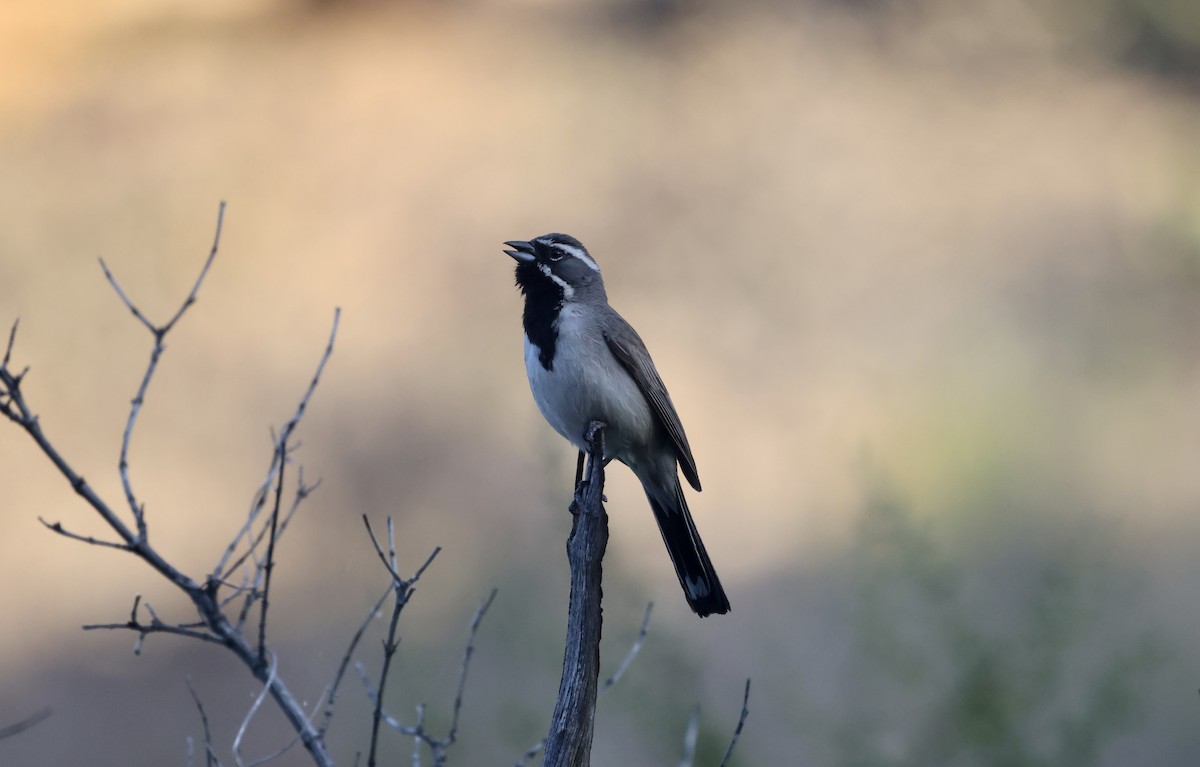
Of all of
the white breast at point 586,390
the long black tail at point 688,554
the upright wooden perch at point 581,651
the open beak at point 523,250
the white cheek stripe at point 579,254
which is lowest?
the upright wooden perch at point 581,651

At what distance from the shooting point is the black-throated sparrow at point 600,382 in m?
5.29

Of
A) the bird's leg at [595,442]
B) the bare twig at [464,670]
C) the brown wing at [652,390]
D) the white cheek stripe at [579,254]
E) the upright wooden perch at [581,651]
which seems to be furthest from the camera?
the white cheek stripe at [579,254]

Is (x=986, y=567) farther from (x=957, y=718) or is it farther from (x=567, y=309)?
(x=567, y=309)

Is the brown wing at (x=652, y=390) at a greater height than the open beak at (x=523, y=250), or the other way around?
the open beak at (x=523, y=250)

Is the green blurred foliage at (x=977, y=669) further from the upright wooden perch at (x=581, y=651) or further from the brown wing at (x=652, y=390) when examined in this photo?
the upright wooden perch at (x=581, y=651)

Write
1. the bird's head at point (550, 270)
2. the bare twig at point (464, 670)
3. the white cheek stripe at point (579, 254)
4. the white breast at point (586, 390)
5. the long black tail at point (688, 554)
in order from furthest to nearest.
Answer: the white cheek stripe at point (579, 254) < the bird's head at point (550, 270) < the white breast at point (586, 390) < the long black tail at point (688, 554) < the bare twig at point (464, 670)

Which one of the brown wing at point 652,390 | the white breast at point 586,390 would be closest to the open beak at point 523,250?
the white breast at point 586,390

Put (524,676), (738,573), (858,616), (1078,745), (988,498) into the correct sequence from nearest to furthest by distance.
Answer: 1. (1078,745)
2. (858,616)
3. (524,676)
4. (988,498)
5. (738,573)

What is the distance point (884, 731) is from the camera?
5016mm

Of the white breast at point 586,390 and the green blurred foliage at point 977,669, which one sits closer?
the green blurred foliage at point 977,669

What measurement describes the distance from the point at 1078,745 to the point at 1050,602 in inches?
24.0

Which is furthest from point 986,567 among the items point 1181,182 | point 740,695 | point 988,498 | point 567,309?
point 1181,182

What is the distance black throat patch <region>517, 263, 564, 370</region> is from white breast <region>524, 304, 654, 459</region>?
0.03 m

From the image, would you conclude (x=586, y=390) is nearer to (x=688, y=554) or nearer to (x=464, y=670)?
(x=688, y=554)
